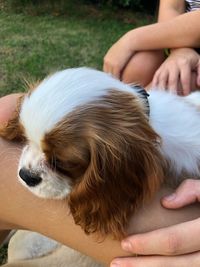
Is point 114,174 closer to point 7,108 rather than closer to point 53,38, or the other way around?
point 7,108

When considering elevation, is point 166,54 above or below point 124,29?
above

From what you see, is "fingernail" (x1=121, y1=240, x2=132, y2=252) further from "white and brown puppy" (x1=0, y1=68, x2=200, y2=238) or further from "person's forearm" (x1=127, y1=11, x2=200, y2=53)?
"person's forearm" (x1=127, y1=11, x2=200, y2=53)

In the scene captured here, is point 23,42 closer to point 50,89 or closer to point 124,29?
point 124,29

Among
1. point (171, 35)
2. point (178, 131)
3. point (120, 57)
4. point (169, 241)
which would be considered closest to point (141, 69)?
point (120, 57)

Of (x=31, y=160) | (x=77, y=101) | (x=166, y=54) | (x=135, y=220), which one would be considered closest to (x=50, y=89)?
(x=77, y=101)

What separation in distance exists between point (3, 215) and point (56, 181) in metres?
0.29

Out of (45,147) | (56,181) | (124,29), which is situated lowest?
(124,29)

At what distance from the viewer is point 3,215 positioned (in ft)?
6.01

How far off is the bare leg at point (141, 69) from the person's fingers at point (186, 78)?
21cm

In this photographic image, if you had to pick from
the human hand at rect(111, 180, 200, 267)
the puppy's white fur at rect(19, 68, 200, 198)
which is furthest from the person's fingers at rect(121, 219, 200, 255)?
the puppy's white fur at rect(19, 68, 200, 198)

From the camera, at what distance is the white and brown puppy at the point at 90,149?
1633 mm

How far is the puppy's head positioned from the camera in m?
1.63

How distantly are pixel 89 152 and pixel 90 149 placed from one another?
2cm

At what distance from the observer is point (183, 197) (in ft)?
5.57
